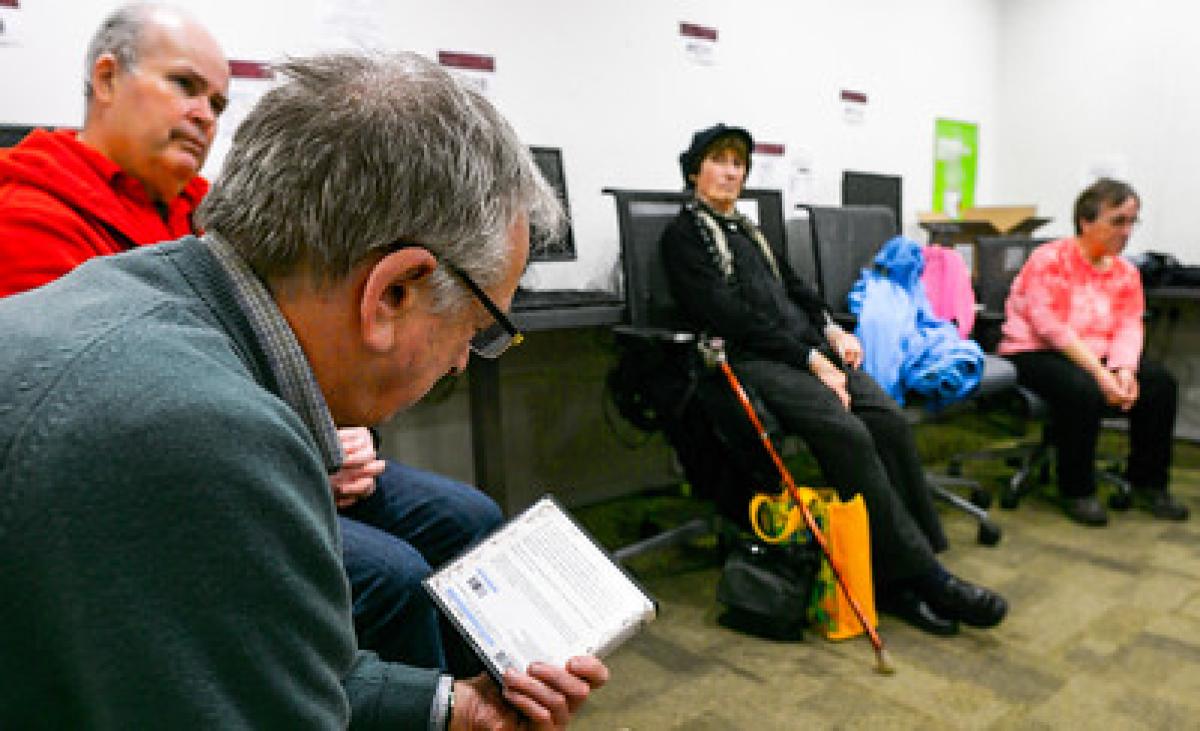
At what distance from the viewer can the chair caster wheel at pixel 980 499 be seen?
9.05ft

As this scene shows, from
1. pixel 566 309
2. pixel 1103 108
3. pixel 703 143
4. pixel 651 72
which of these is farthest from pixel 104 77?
pixel 1103 108

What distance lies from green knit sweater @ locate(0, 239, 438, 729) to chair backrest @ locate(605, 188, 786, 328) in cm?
183

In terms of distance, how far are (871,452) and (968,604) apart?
41cm

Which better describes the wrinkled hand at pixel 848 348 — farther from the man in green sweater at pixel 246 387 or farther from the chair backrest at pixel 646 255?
the man in green sweater at pixel 246 387

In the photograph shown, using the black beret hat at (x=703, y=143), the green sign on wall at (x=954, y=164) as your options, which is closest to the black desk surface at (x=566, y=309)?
the black beret hat at (x=703, y=143)

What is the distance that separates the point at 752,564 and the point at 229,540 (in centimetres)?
166

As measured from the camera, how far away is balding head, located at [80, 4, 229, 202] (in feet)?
4.47

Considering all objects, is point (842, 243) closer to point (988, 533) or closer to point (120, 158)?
point (988, 533)

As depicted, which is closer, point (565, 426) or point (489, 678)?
point (489, 678)

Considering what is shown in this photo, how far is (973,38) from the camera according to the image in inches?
160

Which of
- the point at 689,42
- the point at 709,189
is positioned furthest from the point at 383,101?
the point at 689,42

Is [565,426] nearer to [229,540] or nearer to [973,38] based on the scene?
[229,540]

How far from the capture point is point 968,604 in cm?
191

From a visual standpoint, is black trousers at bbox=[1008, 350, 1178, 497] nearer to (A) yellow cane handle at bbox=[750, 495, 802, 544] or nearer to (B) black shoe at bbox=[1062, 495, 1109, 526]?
(B) black shoe at bbox=[1062, 495, 1109, 526]
